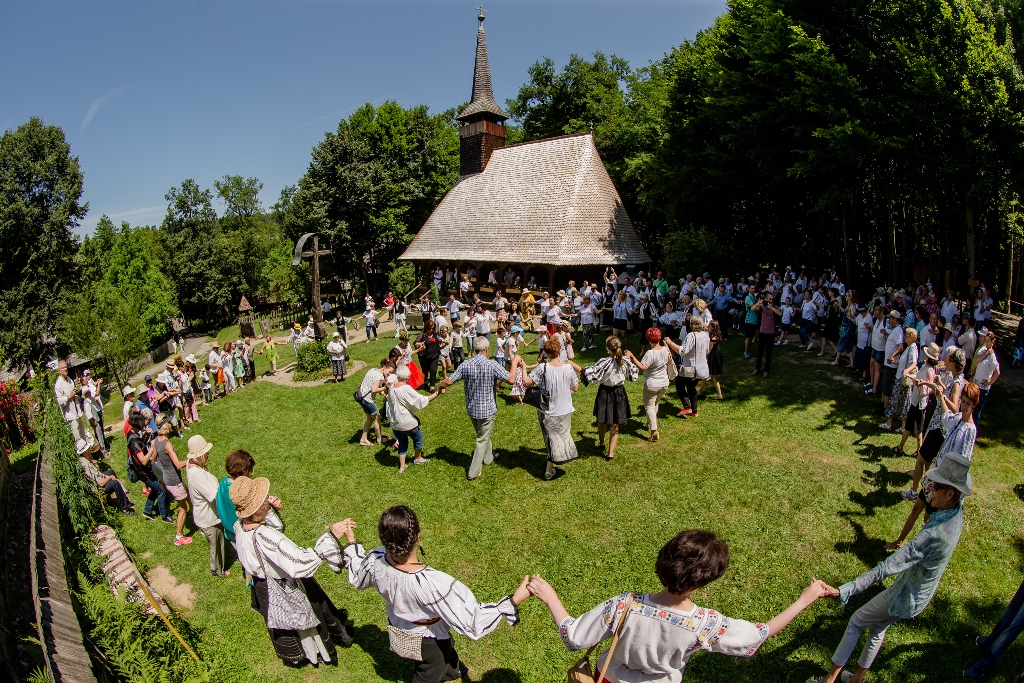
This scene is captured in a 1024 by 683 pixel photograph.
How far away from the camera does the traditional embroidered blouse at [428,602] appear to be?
11.9 ft

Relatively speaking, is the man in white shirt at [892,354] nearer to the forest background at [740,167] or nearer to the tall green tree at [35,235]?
the forest background at [740,167]

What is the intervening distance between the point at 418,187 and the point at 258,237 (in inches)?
1136

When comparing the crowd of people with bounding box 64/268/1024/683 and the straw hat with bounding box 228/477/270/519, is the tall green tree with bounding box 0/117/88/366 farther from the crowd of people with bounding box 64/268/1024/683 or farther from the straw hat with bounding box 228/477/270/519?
the straw hat with bounding box 228/477/270/519

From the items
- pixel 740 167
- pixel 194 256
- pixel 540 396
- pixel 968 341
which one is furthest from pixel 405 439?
pixel 194 256

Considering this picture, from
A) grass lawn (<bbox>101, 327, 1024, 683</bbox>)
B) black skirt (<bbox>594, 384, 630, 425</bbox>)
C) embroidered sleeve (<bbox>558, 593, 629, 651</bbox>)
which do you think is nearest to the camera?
embroidered sleeve (<bbox>558, 593, 629, 651</bbox>)

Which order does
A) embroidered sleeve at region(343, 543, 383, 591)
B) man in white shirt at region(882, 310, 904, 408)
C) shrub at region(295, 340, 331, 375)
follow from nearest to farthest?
embroidered sleeve at region(343, 543, 383, 591) < man in white shirt at region(882, 310, 904, 408) < shrub at region(295, 340, 331, 375)

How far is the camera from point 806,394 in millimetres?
11219

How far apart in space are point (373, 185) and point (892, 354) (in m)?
32.2

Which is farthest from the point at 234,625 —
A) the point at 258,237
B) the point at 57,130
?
the point at 258,237

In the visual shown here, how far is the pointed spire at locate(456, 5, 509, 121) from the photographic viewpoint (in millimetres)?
30875


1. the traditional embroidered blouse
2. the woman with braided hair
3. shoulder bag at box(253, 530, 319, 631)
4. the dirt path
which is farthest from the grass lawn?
the dirt path

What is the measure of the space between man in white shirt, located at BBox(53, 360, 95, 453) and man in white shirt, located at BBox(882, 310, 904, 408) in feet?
50.3

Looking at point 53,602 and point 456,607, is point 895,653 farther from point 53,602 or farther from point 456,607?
point 53,602

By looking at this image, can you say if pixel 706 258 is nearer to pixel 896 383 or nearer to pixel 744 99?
pixel 744 99
